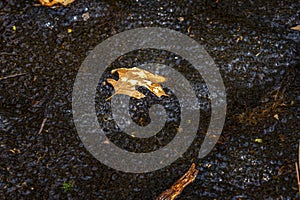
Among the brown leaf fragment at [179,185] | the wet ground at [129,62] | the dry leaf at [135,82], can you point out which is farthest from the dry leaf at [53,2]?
the brown leaf fragment at [179,185]

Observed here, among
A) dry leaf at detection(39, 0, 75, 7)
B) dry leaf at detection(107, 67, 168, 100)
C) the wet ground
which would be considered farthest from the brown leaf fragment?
dry leaf at detection(39, 0, 75, 7)

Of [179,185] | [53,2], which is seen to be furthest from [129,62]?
[179,185]

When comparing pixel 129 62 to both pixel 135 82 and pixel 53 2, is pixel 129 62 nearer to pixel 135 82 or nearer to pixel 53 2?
pixel 135 82

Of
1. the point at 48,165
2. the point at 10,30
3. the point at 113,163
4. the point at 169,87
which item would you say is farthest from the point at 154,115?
the point at 10,30

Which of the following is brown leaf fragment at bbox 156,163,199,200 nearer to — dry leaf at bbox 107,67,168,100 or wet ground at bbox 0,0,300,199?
wet ground at bbox 0,0,300,199

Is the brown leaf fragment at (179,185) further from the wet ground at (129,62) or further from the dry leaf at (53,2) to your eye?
the dry leaf at (53,2)

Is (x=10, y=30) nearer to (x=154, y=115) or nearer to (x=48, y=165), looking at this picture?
(x=48, y=165)
